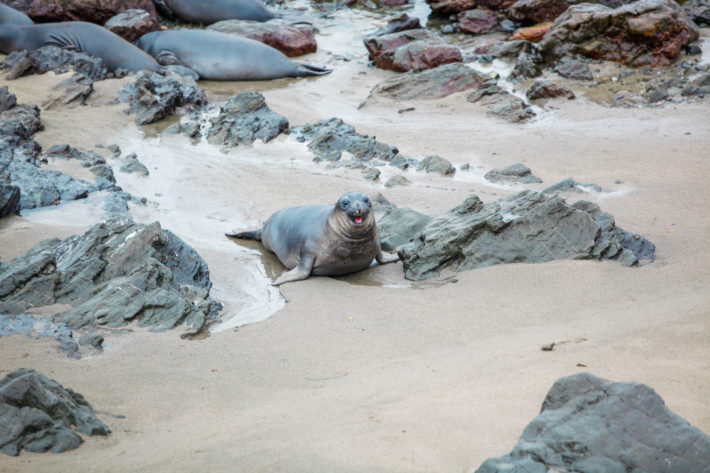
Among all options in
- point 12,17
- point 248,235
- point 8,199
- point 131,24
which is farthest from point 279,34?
point 8,199

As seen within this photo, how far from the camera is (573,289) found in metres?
4.22

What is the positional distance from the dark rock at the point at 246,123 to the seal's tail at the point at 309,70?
281 centimetres

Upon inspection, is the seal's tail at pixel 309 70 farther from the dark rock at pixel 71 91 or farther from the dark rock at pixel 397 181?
the dark rock at pixel 397 181

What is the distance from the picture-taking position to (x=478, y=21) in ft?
44.0

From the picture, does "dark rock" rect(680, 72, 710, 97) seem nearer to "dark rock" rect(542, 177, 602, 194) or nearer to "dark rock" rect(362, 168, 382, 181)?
"dark rock" rect(542, 177, 602, 194)

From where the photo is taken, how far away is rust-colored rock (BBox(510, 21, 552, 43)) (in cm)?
1200

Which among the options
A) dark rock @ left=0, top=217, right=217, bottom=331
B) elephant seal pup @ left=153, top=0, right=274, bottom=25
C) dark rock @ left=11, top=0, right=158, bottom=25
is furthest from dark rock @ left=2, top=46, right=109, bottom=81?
dark rock @ left=0, top=217, right=217, bottom=331

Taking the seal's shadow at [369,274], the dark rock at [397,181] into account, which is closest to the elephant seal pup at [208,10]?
the dark rock at [397,181]

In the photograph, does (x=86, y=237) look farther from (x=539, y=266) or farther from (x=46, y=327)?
(x=539, y=266)

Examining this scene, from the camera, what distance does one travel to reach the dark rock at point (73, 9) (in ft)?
39.6

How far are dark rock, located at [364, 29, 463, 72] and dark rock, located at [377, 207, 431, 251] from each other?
566cm

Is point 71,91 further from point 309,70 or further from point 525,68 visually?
point 525,68

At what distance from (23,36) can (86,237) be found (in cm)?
808

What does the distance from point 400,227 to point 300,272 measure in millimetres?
1027
